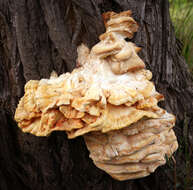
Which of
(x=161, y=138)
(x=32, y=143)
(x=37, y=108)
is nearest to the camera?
(x=37, y=108)

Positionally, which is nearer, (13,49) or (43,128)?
(43,128)

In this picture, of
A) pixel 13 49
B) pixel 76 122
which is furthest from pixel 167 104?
pixel 13 49

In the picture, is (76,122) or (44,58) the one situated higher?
(44,58)

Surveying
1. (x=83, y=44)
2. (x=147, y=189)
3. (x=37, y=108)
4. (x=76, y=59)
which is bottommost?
(x=147, y=189)

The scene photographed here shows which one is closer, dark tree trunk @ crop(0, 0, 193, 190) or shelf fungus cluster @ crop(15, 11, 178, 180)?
shelf fungus cluster @ crop(15, 11, 178, 180)

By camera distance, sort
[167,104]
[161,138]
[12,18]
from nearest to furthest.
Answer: [161,138] < [12,18] < [167,104]

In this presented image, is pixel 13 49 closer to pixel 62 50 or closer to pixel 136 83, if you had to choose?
pixel 62 50
